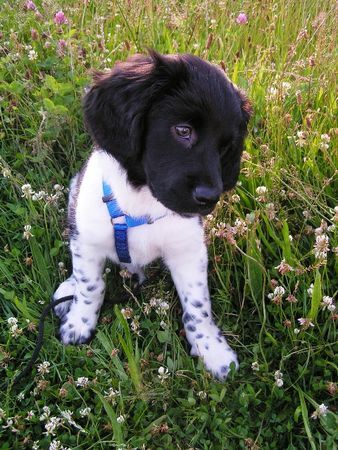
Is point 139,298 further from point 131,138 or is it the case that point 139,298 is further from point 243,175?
point 131,138

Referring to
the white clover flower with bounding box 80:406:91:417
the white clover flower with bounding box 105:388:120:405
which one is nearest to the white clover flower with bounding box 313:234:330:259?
the white clover flower with bounding box 105:388:120:405

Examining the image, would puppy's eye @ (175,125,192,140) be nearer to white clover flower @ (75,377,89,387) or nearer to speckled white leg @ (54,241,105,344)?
speckled white leg @ (54,241,105,344)

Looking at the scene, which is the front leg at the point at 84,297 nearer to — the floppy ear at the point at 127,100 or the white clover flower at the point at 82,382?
the white clover flower at the point at 82,382

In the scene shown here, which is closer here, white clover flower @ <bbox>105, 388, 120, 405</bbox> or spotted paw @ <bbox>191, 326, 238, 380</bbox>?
white clover flower @ <bbox>105, 388, 120, 405</bbox>

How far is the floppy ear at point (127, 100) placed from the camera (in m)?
2.07

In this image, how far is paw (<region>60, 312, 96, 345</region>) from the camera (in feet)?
8.69

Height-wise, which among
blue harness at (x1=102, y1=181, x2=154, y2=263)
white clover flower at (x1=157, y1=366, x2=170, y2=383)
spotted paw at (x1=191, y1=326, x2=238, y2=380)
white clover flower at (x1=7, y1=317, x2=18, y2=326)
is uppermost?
blue harness at (x1=102, y1=181, x2=154, y2=263)

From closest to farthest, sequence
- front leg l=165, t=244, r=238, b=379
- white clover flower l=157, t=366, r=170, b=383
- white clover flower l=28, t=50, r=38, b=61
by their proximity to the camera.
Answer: white clover flower l=157, t=366, r=170, b=383, front leg l=165, t=244, r=238, b=379, white clover flower l=28, t=50, r=38, b=61

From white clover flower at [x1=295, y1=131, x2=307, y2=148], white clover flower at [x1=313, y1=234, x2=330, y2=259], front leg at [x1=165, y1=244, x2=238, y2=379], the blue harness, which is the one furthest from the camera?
white clover flower at [x1=295, y1=131, x2=307, y2=148]

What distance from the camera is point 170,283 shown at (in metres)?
2.86

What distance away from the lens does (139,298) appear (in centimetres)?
284

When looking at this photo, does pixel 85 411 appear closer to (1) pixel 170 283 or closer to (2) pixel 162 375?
(2) pixel 162 375

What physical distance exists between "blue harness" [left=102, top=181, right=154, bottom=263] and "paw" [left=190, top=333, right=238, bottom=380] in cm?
54

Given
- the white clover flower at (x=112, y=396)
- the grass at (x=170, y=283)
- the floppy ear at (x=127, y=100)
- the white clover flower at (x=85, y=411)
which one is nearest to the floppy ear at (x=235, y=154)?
the grass at (x=170, y=283)
